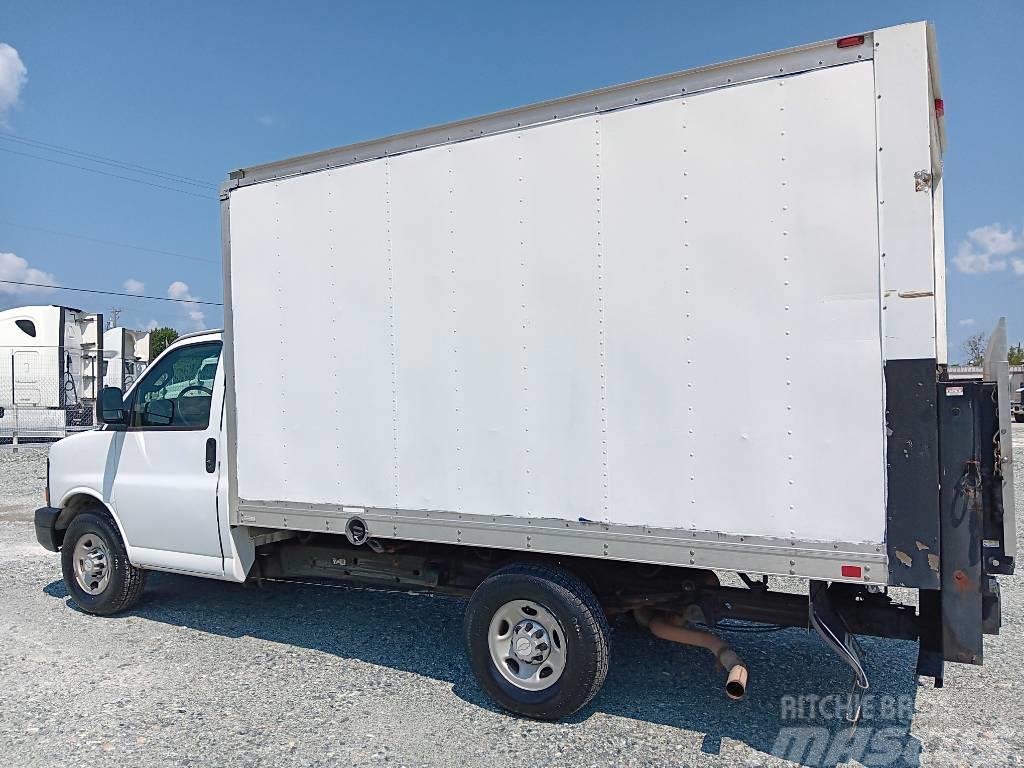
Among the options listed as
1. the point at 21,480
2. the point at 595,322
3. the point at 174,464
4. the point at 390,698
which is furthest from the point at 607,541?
the point at 21,480

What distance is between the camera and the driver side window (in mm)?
5457

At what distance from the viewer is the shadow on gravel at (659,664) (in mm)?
3945

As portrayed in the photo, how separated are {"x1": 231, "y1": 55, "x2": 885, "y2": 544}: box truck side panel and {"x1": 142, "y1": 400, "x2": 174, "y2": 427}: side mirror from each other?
105 centimetres

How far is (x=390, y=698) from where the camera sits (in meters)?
4.48

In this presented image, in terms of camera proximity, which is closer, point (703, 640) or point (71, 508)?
point (703, 640)

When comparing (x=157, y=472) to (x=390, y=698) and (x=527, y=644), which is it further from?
(x=527, y=644)

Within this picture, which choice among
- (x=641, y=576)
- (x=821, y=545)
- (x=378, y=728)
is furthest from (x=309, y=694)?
(x=821, y=545)

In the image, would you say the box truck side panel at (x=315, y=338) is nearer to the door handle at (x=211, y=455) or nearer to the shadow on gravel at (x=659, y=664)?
the door handle at (x=211, y=455)

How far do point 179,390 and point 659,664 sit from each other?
392 centimetres

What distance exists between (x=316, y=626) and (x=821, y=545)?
3922 millimetres

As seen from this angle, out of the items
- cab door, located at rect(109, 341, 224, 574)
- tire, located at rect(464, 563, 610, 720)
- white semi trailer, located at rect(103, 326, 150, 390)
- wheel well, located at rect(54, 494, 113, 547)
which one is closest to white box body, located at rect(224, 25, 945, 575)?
tire, located at rect(464, 563, 610, 720)

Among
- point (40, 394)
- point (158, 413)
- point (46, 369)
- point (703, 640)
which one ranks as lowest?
point (703, 640)

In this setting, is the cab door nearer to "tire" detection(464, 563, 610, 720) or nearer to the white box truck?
the white box truck

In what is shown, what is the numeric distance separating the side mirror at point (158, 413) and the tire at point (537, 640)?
9.46ft
